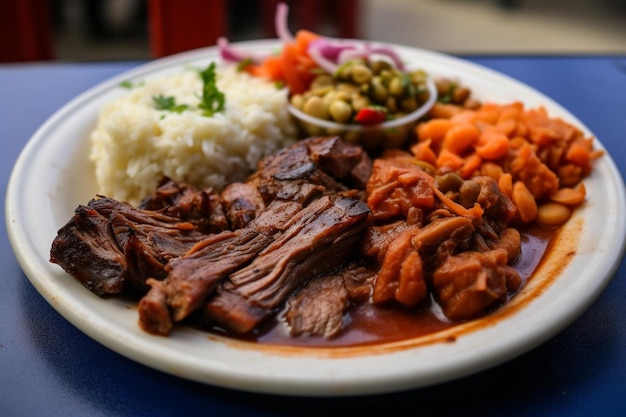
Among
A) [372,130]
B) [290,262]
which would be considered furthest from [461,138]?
Result: [290,262]

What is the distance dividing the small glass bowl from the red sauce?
1.63 meters

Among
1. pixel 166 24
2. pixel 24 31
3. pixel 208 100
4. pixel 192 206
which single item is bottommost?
pixel 24 31

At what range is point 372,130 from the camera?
436 cm

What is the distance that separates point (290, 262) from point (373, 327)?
1.56 ft

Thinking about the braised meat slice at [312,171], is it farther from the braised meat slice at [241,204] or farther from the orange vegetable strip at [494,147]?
the orange vegetable strip at [494,147]

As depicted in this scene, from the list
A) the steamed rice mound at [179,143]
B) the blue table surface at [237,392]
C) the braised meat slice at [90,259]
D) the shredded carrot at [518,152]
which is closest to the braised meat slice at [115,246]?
the braised meat slice at [90,259]

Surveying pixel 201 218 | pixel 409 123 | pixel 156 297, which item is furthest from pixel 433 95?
pixel 156 297

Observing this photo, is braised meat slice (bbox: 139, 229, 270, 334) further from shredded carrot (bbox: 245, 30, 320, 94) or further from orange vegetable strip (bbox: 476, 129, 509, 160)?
shredded carrot (bbox: 245, 30, 320, 94)

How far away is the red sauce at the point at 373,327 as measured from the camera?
2.76 m

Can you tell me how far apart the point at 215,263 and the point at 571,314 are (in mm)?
1555

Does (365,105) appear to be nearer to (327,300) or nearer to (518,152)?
(518,152)

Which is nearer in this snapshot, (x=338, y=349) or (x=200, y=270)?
(x=338, y=349)

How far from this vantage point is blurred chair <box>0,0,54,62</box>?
7621 millimetres

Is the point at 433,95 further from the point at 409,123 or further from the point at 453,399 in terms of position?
the point at 453,399
